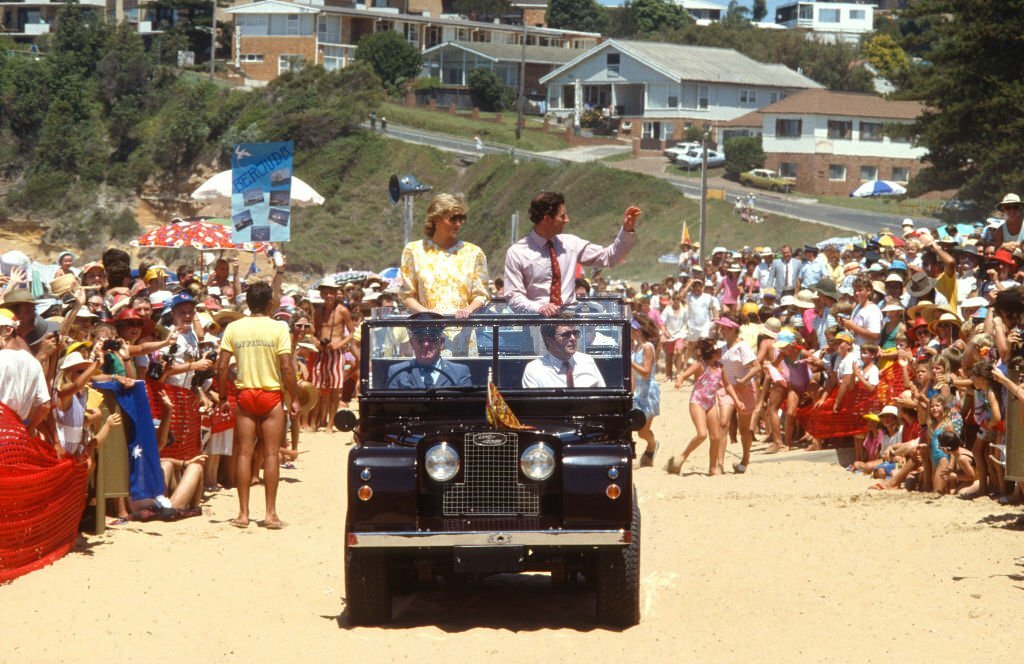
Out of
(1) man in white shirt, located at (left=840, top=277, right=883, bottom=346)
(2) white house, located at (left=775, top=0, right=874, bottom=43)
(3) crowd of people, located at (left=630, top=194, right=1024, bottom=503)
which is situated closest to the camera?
(3) crowd of people, located at (left=630, top=194, right=1024, bottom=503)

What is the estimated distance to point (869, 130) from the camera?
253 feet

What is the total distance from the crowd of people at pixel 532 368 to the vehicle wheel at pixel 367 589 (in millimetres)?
1184

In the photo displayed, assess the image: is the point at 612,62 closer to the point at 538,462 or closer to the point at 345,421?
the point at 345,421

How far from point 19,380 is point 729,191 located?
61418 millimetres

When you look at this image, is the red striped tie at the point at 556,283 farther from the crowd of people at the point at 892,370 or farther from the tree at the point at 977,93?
the tree at the point at 977,93

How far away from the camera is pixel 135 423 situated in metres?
11.8

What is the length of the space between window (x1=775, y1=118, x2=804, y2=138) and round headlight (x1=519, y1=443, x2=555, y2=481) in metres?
70.1

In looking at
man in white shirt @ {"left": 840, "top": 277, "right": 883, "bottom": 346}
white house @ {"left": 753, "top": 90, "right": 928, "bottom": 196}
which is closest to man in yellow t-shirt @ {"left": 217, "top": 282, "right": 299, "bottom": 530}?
man in white shirt @ {"left": 840, "top": 277, "right": 883, "bottom": 346}

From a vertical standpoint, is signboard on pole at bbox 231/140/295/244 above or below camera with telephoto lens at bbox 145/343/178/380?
above

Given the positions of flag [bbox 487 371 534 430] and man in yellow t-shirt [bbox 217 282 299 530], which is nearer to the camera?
flag [bbox 487 371 534 430]

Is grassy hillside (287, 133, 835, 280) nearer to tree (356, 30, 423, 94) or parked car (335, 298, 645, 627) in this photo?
tree (356, 30, 423, 94)

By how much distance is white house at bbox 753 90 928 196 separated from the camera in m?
75.9

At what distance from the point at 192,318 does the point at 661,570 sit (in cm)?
514

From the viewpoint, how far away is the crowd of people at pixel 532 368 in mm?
9930
